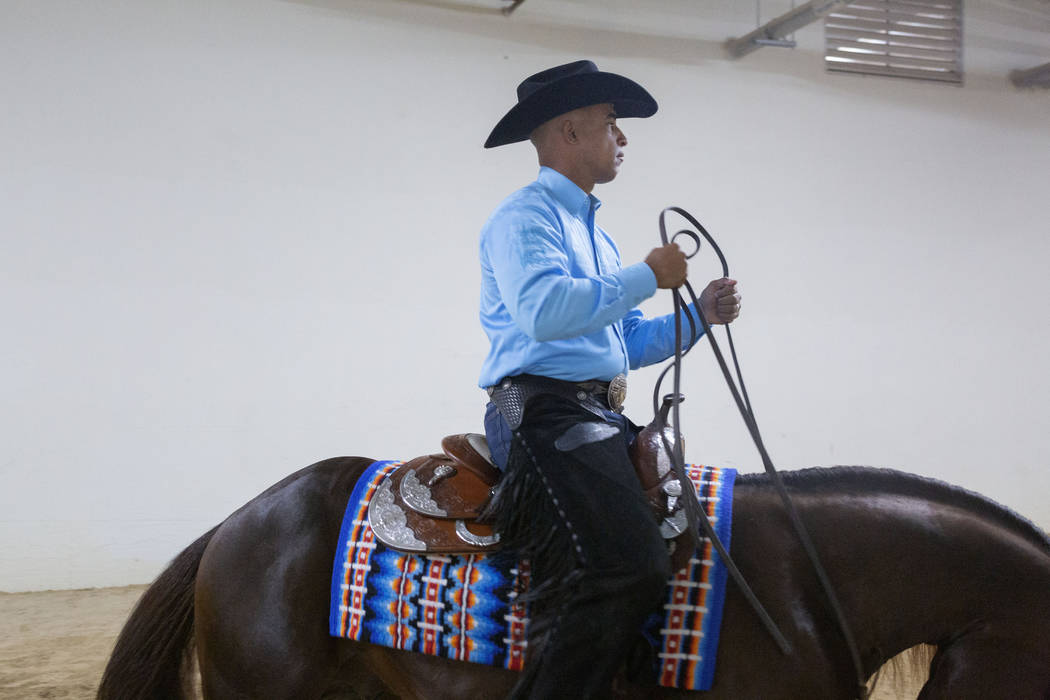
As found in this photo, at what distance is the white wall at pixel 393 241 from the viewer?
432cm

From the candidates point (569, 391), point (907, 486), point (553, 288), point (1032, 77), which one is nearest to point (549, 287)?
point (553, 288)

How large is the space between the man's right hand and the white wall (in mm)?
3353

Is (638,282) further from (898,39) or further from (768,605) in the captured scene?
(898,39)

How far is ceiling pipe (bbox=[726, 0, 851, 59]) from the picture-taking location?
16.6 feet

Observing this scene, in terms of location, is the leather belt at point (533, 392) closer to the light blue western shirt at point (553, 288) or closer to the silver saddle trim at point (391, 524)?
the light blue western shirt at point (553, 288)

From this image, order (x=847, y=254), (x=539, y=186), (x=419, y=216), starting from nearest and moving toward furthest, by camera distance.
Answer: (x=539, y=186)
(x=419, y=216)
(x=847, y=254)

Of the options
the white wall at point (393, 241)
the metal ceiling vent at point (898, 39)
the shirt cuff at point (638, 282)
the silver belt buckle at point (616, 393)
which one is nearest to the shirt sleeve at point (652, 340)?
the silver belt buckle at point (616, 393)

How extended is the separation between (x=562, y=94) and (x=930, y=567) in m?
1.21

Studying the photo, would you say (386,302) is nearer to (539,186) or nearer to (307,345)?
(307,345)

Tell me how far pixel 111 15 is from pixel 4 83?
62 cm

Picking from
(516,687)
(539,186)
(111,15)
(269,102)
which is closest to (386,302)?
(269,102)

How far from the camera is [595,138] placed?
1907 millimetres

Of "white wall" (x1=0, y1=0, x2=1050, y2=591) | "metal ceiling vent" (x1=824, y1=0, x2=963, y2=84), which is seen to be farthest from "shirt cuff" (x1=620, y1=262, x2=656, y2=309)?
"metal ceiling vent" (x1=824, y1=0, x2=963, y2=84)

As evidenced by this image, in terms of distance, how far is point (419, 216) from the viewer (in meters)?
4.92
